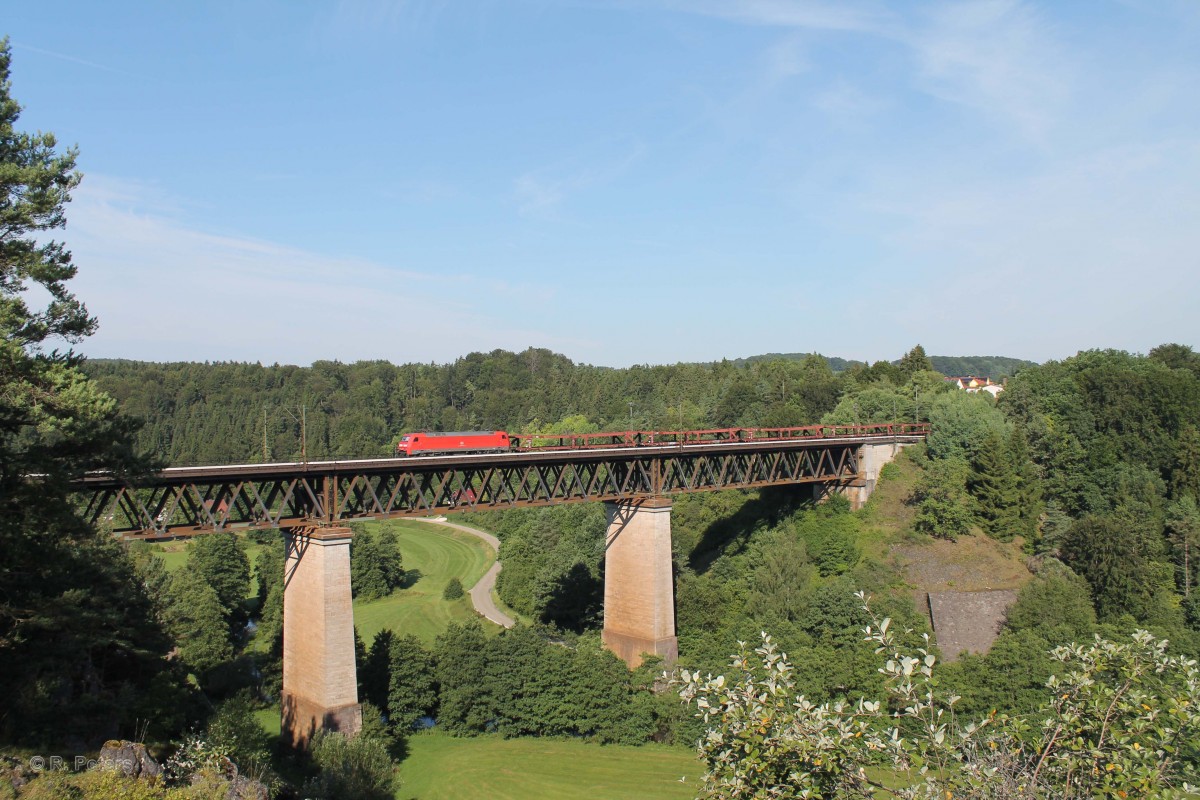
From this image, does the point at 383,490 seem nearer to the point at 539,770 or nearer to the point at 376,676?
the point at 376,676

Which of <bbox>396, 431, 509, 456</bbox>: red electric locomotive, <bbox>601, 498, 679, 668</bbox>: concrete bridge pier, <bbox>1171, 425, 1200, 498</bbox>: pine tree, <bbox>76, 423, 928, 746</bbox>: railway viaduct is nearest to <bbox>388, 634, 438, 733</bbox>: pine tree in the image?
<bbox>76, 423, 928, 746</bbox>: railway viaduct

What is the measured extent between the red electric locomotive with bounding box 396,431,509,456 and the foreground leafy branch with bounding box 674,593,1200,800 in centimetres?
3512

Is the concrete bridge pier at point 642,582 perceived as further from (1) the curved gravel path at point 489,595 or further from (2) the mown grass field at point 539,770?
(1) the curved gravel path at point 489,595

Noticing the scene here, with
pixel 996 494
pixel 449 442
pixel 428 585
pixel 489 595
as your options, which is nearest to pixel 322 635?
pixel 449 442

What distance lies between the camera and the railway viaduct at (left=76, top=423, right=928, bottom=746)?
98.6 feet

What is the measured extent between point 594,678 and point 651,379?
11621cm

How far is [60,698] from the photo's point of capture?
75.9 feet

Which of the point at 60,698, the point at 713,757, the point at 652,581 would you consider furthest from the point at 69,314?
the point at 652,581

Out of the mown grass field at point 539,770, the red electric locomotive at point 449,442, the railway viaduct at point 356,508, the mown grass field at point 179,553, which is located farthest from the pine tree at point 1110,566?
the mown grass field at point 179,553

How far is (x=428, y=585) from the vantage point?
7931 cm

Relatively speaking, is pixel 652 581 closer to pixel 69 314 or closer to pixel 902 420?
pixel 69 314

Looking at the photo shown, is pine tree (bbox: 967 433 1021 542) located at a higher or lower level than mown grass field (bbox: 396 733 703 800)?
higher

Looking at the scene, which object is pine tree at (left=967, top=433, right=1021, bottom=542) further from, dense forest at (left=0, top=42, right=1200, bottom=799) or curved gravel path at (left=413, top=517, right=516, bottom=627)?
curved gravel path at (left=413, top=517, right=516, bottom=627)

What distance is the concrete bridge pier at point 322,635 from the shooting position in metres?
32.2
